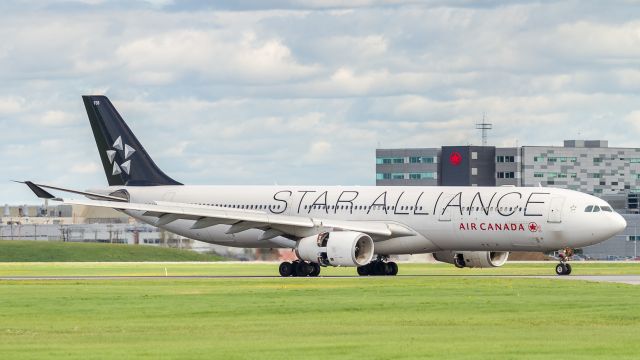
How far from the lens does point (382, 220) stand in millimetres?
75312

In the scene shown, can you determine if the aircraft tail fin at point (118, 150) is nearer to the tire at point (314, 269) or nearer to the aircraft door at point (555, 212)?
the tire at point (314, 269)

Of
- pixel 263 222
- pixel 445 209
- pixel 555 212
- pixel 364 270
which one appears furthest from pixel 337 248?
pixel 555 212

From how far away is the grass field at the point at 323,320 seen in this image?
32.1m

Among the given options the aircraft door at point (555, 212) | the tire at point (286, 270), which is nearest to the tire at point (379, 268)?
the tire at point (286, 270)

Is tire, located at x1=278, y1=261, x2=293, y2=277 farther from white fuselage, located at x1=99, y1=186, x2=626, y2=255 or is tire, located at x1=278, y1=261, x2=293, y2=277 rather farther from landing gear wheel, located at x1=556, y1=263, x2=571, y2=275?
landing gear wheel, located at x1=556, y1=263, x2=571, y2=275

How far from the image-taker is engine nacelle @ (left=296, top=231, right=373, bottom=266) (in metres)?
70.3

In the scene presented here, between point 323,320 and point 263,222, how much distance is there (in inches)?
1270

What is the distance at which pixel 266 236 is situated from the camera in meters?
75.6

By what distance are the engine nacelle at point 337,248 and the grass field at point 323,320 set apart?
28.8ft

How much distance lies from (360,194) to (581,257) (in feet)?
320

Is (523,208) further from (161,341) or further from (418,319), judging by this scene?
(161,341)

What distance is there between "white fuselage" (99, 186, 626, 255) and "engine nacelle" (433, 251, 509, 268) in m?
2.52

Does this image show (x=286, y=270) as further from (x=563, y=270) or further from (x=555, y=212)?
(x=563, y=270)

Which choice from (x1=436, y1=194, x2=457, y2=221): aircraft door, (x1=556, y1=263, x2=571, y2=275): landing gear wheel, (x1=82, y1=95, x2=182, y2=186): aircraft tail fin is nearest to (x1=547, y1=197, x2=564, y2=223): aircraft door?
(x1=556, y1=263, x2=571, y2=275): landing gear wheel
